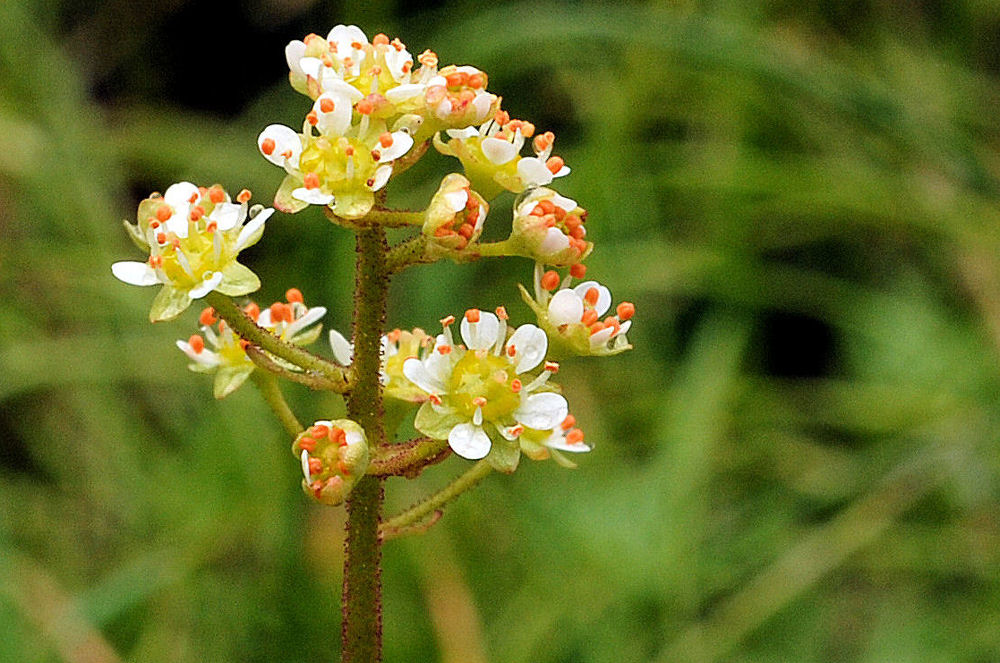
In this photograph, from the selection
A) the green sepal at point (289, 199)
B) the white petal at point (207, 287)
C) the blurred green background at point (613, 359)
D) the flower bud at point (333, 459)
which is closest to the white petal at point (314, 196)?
the green sepal at point (289, 199)

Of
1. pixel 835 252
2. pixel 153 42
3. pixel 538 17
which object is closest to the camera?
pixel 538 17

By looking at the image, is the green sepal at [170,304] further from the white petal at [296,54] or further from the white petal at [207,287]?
the white petal at [296,54]

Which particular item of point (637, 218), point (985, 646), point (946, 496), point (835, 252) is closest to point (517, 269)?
point (637, 218)

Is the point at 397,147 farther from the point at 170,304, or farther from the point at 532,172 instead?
the point at 170,304

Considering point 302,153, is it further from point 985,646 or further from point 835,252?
point 835,252

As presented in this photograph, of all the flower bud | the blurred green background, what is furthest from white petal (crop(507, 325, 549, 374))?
the blurred green background

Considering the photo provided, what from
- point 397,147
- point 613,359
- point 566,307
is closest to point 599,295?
point 566,307
